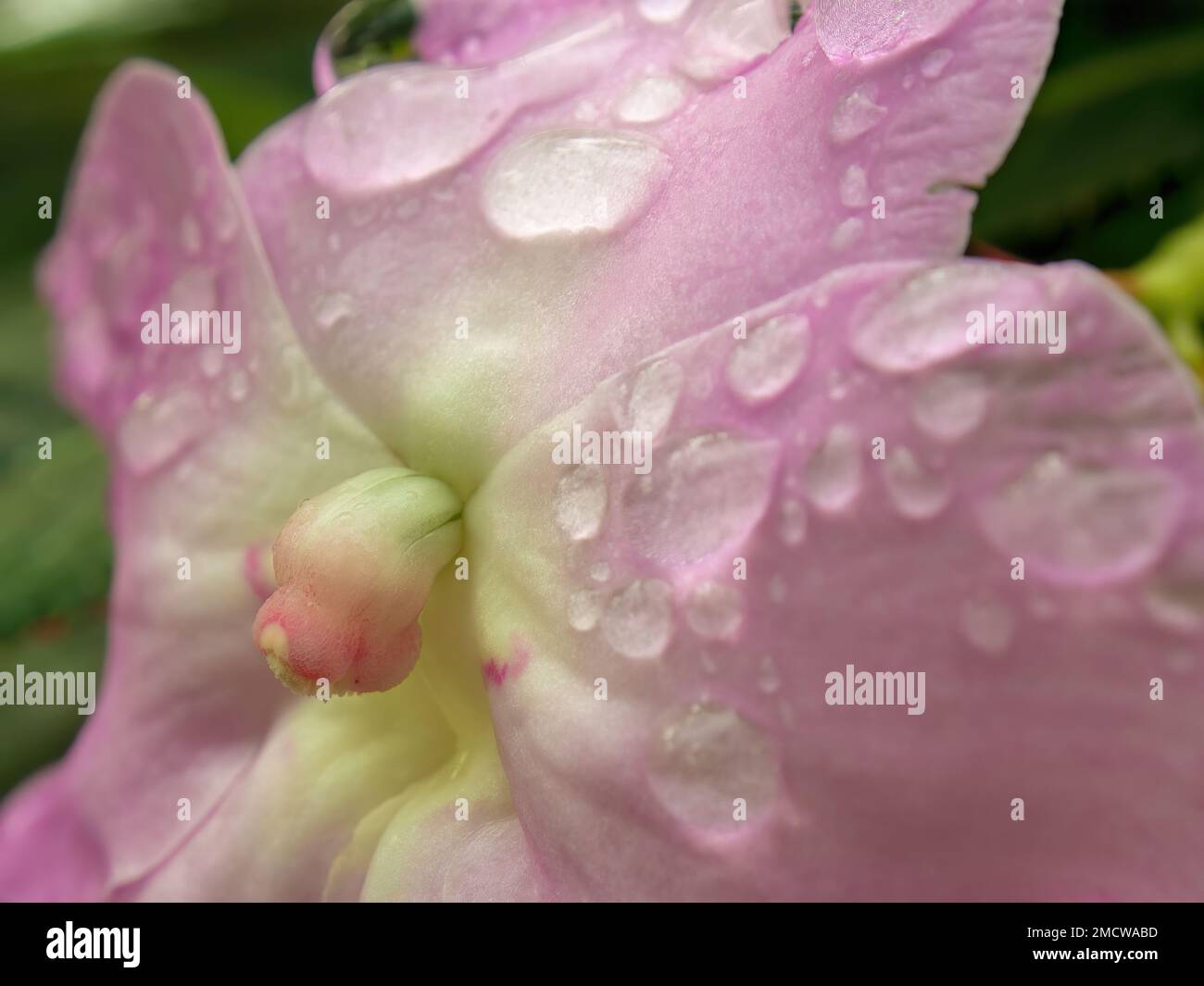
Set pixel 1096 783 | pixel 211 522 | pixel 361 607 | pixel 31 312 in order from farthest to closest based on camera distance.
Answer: pixel 31 312, pixel 211 522, pixel 361 607, pixel 1096 783

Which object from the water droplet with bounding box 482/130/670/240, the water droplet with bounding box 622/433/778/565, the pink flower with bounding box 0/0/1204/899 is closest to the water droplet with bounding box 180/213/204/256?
the pink flower with bounding box 0/0/1204/899

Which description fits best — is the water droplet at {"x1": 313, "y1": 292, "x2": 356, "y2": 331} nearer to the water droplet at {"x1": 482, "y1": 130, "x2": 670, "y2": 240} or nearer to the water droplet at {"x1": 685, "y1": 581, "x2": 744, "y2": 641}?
the water droplet at {"x1": 482, "y1": 130, "x2": 670, "y2": 240}

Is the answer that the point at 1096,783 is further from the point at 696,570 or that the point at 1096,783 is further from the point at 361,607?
the point at 361,607

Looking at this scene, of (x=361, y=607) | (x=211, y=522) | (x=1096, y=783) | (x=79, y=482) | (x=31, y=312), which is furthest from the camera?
(x=31, y=312)

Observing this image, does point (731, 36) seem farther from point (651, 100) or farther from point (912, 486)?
point (912, 486)

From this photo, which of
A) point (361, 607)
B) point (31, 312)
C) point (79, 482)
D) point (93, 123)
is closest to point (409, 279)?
point (361, 607)

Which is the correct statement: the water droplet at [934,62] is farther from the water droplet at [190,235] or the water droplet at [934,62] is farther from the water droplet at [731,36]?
the water droplet at [190,235]

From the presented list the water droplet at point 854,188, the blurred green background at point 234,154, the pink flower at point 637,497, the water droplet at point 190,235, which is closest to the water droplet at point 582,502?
the pink flower at point 637,497

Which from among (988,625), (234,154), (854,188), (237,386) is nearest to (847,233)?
(854,188)
